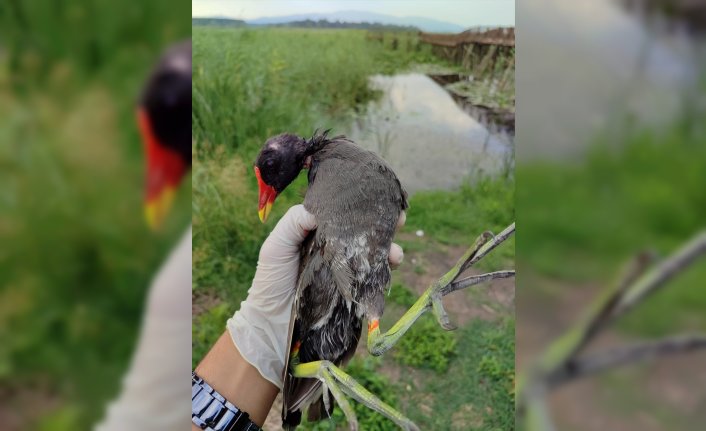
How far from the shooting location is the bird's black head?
1507 mm

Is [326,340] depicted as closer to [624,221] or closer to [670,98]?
[624,221]

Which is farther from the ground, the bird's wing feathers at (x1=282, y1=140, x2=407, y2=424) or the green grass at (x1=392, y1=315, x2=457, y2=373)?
the bird's wing feathers at (x1=282, y1=140, x2=407, y2=424)

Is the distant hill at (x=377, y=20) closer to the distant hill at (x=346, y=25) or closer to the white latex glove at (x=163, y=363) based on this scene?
the distant hill at (x=346, y=25)

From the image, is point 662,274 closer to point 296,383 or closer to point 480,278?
point 480,278

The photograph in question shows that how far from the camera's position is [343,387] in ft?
5.00

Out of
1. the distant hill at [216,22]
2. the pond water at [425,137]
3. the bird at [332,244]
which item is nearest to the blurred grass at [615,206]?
the pond water at [425,137]

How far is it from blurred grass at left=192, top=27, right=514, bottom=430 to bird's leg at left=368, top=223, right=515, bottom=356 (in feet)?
0.14

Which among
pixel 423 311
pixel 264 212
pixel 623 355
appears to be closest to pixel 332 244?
pixel 264 212

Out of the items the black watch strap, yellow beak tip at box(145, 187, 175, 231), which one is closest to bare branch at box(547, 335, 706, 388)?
the black watch strap

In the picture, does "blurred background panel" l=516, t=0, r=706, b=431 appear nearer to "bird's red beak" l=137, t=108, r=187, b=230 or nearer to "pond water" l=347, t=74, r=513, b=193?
"pond water" l=347, t=74, r=513, b=193

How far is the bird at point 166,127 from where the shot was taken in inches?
57.1

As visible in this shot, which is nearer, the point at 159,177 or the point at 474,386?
the point at 159,177

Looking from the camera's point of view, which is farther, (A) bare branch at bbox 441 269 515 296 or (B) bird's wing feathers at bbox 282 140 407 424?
(A) bare branch at bbox 441 269 515 296

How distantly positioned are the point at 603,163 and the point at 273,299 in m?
0.95
